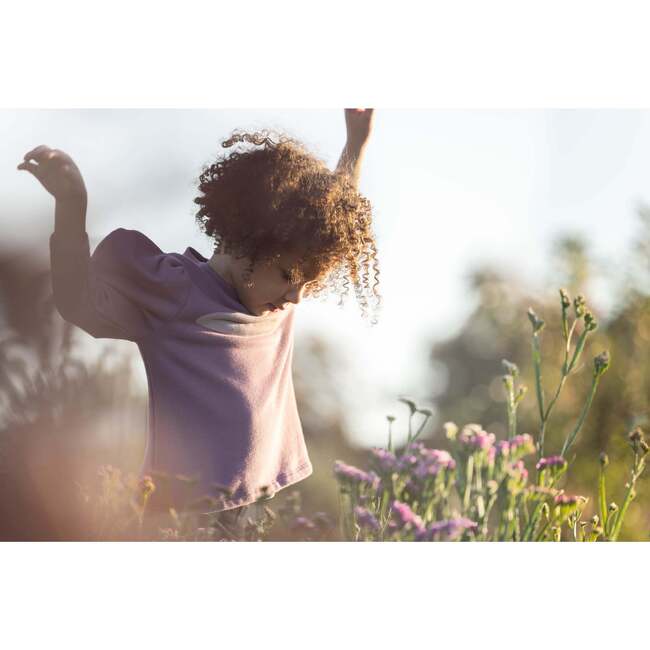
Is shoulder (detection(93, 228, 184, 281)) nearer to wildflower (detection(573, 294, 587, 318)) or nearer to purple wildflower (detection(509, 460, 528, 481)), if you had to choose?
purple wildflower (detection(509, 460, 528, 481))

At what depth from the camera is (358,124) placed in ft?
8.70

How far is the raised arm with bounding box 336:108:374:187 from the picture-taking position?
104 inches

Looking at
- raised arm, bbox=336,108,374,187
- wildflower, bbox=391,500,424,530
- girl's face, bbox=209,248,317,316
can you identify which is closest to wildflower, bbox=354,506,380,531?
wildflower, bbox=391,500,424,530

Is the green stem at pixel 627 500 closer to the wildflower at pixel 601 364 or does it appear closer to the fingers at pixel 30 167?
the wildflower at pixel 601 364

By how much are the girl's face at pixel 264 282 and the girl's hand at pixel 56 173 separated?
1.59 feet

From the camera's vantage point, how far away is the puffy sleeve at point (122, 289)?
2.40 m

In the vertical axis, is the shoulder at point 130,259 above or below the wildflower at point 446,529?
above

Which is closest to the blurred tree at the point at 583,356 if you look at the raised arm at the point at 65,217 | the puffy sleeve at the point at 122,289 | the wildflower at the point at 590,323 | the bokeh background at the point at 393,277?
the bokeh background at the point at 393,277

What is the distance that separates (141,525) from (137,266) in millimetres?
840

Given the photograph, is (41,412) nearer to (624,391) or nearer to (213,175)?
(213,175)

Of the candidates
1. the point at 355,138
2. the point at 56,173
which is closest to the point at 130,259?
the point at 56,173

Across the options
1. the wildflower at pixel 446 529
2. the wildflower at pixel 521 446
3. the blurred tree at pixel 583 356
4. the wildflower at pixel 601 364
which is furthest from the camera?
the blurred tree at pixel 583 356

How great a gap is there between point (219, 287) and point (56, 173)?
0.61 metres
